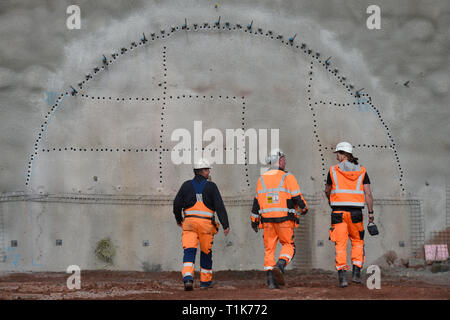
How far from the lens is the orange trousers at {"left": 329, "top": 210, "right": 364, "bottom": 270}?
7.76 metres

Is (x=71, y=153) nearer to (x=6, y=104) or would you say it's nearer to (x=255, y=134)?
(x=6, y=104)

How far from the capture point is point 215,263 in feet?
30.8

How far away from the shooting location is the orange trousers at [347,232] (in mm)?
7762

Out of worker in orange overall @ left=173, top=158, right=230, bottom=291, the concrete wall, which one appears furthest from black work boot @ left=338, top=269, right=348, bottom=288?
the concrete wall

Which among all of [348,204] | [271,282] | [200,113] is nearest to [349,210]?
[348,204]

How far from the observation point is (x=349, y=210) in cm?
783

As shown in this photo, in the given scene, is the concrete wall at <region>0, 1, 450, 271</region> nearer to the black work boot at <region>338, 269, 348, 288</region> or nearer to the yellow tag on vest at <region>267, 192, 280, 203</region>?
the yellow tag on vest at <region>267, 192, 280, 203</region>

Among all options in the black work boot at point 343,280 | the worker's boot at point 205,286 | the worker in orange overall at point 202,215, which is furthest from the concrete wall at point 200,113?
the black work boot at point 343,280

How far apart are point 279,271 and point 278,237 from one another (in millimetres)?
433

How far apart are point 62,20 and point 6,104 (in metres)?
1.54

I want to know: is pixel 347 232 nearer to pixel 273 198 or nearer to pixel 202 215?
pixel 273 198

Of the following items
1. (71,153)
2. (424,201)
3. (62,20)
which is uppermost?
(62,20)

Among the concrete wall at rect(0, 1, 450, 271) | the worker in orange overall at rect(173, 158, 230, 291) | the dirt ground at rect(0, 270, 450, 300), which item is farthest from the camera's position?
the concrete wall at rect(0, 1, 450, 271)

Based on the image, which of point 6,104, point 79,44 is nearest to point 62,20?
point 79,44
